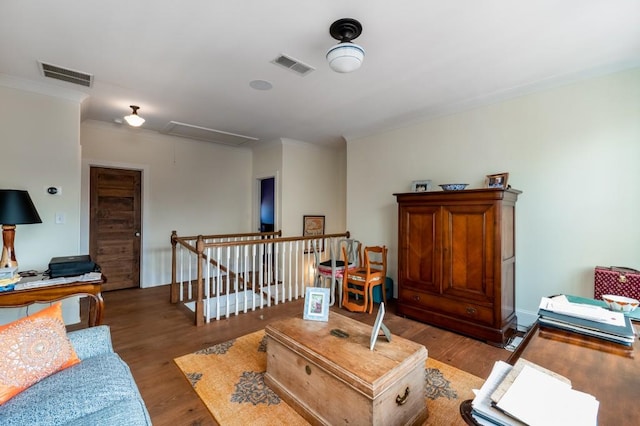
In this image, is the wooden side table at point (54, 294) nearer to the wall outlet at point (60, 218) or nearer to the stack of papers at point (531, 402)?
the wall outlet at point (60, 218)

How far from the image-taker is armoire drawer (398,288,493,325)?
2906 millimetres

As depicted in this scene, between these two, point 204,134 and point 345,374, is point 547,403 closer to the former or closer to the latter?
point 345,374

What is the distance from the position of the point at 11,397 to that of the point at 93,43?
2.44m

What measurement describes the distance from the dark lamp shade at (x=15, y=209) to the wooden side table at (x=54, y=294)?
1.65 ft

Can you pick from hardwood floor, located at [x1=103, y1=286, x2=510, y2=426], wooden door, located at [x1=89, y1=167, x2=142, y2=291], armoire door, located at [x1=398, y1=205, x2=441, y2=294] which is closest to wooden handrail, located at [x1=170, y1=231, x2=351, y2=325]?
hardwood floor, located at [x1=103, y1=286, x2=510, y2=426]

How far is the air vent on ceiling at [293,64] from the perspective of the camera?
2518mm

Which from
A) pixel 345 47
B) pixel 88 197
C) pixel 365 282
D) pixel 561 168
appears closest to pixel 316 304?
pixel 365 282

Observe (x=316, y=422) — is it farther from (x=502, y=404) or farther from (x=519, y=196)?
(x=519, y=196)

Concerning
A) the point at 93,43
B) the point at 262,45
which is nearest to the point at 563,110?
the point at 262,45

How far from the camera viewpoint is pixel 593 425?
27.3 inches

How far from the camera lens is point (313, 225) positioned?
5762 millimetres

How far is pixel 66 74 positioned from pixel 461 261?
175 inches

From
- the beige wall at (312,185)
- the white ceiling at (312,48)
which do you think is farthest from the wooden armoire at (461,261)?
the beige wall at (312,185)

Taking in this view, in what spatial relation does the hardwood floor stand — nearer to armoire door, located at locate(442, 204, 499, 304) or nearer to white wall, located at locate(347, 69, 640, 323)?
armoire door, located at locate(442, 204, 499, 304)
